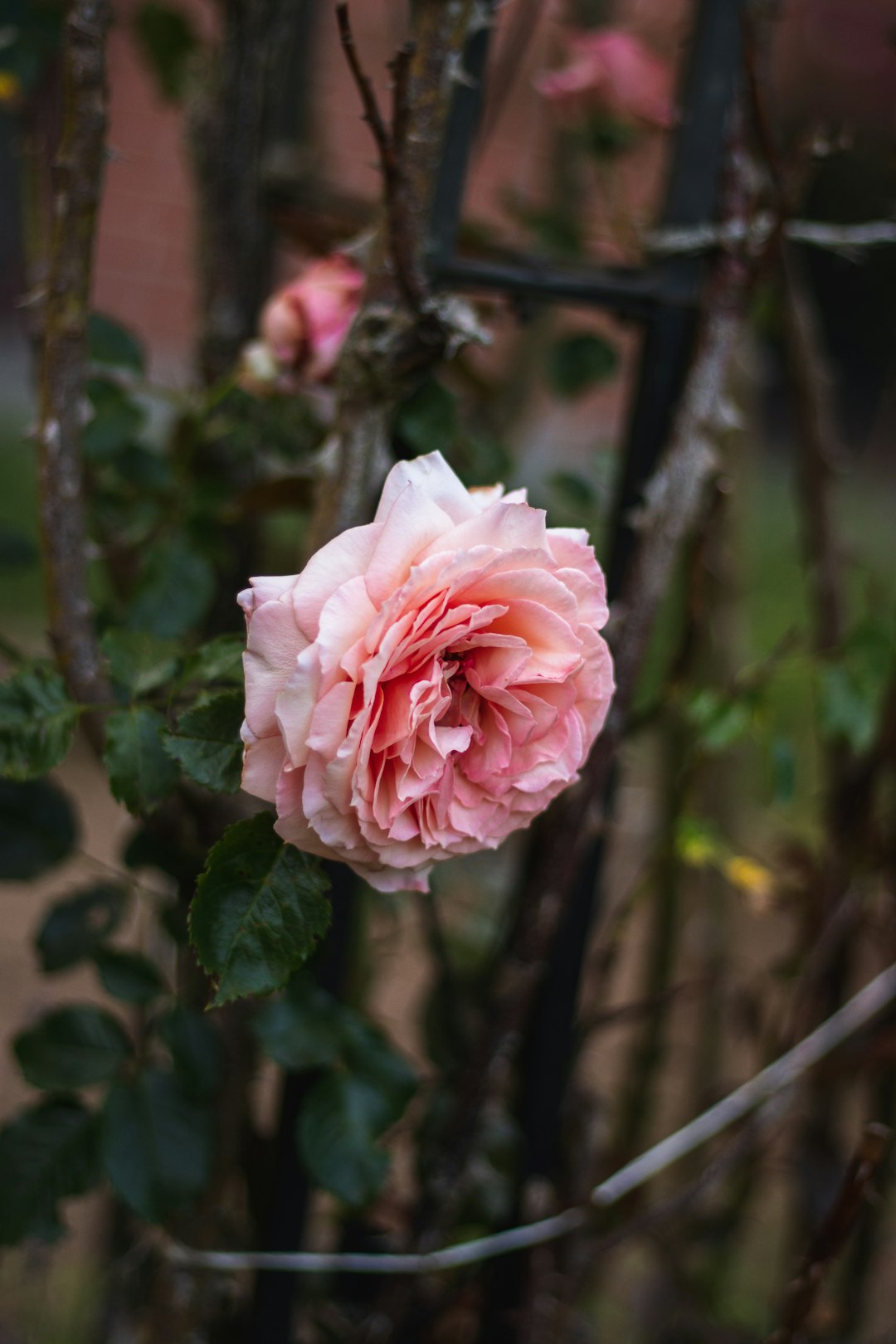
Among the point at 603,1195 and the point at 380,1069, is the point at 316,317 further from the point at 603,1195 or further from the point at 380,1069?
the point at 603,1195

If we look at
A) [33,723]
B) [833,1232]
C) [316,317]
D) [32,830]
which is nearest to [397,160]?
[316,317]

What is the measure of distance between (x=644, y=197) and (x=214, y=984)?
231cm

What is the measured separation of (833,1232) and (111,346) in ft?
2.47

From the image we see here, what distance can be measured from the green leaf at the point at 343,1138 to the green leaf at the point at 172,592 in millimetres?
306

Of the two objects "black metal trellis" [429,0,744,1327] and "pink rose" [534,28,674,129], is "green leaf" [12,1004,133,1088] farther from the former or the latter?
"pink rose" [534,28,674,129]

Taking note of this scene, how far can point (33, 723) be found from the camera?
53 centimetres

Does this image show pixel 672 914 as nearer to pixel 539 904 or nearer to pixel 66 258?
pixel 539 904

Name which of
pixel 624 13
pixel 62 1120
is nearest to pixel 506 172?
pixel 624 13

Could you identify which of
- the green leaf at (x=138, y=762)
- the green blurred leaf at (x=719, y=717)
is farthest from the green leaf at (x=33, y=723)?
the green blurred leaf at (x=719, y=717)

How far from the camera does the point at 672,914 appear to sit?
1.19m

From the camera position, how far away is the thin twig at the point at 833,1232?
2.18 feet

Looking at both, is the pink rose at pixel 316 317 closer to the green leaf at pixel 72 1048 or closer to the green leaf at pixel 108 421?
the green leaf at pixel 108 421

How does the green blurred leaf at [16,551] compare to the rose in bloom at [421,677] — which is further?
the green blurred leaf at [16,551]

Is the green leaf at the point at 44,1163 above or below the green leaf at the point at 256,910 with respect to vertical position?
below
